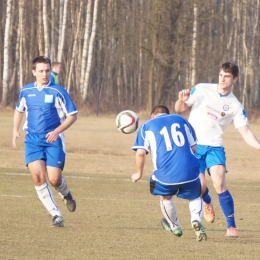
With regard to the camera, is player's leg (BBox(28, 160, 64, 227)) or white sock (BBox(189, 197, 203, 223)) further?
player's leg (BBox(28, 160, 64, 227))

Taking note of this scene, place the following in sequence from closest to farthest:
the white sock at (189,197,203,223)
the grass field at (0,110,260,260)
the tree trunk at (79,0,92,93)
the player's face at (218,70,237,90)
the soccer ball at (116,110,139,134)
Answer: the grass field at (0,110,260,260), the white sock at (189,197,203,223), the player's face at (218,70,237,90), the soccer ball at (116,110,139,134), the tree trunk at (79,0,92,93)

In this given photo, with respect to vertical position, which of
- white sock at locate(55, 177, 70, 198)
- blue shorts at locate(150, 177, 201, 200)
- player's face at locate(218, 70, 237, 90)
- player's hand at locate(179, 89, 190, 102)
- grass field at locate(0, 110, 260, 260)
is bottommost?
grass field at locate(0, 110, 260, 260)

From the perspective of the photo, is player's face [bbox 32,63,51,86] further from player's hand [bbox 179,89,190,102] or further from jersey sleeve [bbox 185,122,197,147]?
jersey sleeve [bbox 185,122,197,147]

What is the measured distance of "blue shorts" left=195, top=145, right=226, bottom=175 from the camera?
9133mm

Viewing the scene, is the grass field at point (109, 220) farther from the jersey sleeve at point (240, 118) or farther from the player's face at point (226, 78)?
the player's face at point (226, 78)

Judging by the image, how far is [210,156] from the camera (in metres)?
9.17

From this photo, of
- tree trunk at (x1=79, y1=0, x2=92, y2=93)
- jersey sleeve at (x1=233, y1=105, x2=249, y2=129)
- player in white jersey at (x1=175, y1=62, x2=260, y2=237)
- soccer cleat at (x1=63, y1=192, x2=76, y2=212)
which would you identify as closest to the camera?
player in white jersey at (x1=175, y1=62, x2=260, y2=237)

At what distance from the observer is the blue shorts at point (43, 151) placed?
9070 millimetres

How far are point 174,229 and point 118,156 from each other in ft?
48.2

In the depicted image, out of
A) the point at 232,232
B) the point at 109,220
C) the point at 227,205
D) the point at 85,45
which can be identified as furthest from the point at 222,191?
the point at 85,45

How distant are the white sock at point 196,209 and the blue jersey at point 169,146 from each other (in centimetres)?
34

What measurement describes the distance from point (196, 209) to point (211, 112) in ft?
5.16

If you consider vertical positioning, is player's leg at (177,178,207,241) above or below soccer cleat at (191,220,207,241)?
above

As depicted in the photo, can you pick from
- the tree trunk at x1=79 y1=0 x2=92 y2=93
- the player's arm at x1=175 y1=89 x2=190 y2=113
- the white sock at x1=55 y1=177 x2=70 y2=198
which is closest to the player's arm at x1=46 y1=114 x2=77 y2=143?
the white sock at x1=55 y1=177 x2=70 y2=198
